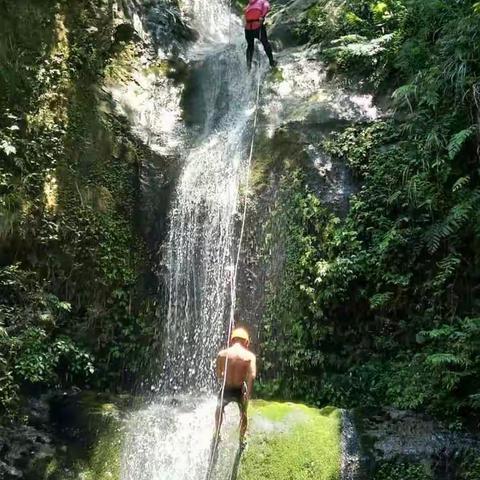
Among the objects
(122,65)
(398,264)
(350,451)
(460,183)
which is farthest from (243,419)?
(122,65)

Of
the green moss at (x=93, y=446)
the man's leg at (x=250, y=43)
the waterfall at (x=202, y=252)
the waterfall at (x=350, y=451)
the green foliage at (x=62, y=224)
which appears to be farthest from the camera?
the man's leg at (x=250, y=43)

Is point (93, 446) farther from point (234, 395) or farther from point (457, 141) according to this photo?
point (457, 141)

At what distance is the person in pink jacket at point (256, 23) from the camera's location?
1205cm

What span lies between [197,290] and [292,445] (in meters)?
3.27

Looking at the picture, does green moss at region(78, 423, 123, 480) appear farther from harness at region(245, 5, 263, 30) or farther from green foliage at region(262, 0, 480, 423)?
harness at region(245, 5, 263, 30)

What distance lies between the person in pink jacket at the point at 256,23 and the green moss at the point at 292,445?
26.5 feet

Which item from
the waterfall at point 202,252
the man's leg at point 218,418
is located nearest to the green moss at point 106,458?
the man's leg at point 218,418

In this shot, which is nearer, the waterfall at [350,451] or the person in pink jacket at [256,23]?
the waterfall at [350,451]

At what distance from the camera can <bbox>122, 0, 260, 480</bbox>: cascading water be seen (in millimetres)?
6973

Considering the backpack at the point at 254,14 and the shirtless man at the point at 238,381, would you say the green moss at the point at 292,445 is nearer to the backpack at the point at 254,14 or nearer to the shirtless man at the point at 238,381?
the shirtless man at the point at 238,381

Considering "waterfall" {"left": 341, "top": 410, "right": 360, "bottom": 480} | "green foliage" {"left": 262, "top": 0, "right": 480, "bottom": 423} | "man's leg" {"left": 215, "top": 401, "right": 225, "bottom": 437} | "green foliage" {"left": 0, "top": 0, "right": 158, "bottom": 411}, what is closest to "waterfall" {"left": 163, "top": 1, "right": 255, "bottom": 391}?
"green foliage" {"left": 0, "top": 0, "right": 158, "bottom": 411}

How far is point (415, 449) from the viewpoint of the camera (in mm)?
6457

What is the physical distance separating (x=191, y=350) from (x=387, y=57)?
619 centimetres

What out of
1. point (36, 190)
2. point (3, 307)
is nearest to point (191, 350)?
point (3, 307)
